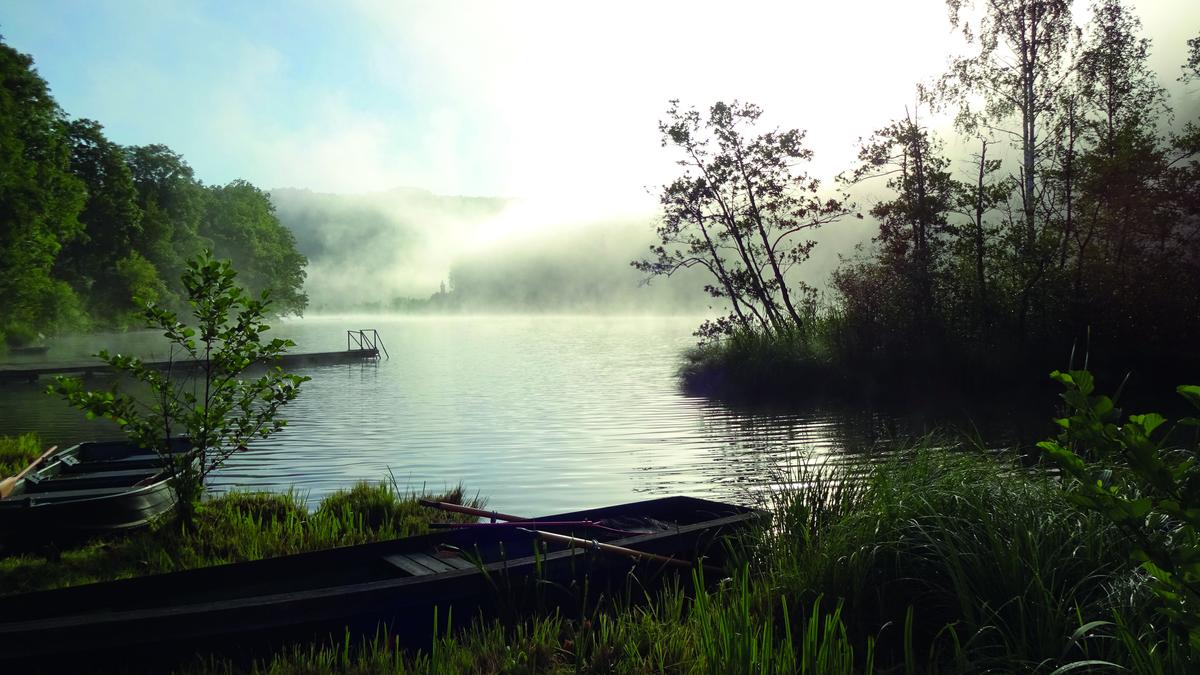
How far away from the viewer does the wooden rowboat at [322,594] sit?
4.41 metres

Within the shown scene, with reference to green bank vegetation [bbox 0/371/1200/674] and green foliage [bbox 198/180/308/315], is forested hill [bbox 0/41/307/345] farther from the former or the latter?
green bank vegetation [bbox 0/371/1200/674]

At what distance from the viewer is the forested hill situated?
35.3 metres

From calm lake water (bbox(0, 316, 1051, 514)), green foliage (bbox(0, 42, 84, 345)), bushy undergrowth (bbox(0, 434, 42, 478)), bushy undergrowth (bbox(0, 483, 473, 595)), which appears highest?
green foliage (bbox(0, 42, 84, 345))

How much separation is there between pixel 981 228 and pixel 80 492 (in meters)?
22.7

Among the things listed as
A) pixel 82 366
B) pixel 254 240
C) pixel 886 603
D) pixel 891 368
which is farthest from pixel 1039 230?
pixel 254 240

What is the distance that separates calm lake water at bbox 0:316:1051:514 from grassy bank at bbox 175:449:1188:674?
0.95 m

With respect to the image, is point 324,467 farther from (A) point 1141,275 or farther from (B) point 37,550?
(A) point 1141,275

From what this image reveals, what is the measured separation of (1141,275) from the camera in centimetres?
2223

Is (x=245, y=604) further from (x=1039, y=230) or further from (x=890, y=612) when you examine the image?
(x=1039, y=230)

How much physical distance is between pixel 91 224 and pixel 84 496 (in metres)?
47.2

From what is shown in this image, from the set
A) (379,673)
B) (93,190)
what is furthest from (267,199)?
(379,673)

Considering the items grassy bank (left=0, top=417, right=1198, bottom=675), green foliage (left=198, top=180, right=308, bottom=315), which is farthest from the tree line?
green foliage (left=198, top=180, right=308, bottom=315)

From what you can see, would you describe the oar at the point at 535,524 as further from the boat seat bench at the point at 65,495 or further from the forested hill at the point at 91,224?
Answer: the forested hill at the point at 91,224

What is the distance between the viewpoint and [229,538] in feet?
25.0
